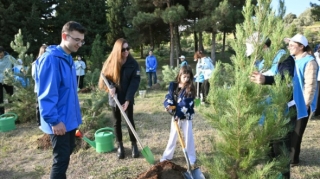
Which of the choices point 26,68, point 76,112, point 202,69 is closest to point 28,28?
point 26,68

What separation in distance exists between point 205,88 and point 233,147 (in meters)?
6.30

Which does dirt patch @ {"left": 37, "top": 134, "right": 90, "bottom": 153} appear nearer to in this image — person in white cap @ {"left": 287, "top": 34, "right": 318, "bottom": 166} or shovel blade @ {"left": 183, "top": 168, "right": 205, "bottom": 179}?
shovel blade @ {"left": 183, "top": 168, "right": 205, "bottom": 179}

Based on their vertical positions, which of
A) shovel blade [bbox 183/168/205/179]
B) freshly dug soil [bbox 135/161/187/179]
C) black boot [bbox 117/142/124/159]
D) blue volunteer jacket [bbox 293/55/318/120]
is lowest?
black boot [bbox 117/142/124/159]

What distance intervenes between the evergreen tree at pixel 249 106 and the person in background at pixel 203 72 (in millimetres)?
5831

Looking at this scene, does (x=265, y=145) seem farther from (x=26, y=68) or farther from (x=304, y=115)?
(x=26, y=68)

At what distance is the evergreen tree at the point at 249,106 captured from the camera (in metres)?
2.01

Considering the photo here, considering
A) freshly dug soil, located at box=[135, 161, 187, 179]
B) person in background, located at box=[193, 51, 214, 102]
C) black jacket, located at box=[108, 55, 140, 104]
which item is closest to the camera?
freshly dug soil, located at box=[135, 161, 187, 179]

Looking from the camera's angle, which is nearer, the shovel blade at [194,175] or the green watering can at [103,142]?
the shovel blade at [194,175]

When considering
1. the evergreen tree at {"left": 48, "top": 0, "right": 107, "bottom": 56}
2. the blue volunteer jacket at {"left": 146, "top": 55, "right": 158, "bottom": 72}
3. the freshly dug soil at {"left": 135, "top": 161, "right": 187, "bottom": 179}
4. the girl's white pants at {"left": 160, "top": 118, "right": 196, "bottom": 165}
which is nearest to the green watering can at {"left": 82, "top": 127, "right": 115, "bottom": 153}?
the girl's white pants at {"left": 160, "top": 118, "right": 196, "bottom": 165}

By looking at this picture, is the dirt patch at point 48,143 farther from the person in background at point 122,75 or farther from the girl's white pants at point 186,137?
the girl's white pants at point 186,137

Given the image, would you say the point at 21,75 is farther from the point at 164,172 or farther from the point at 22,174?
the point at 164,172

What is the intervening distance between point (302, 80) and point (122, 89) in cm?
239

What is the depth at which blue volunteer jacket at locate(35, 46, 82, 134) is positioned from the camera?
93.0 inches

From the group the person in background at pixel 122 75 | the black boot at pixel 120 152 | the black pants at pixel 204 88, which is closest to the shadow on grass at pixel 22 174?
the black boot at pixel 120 152
